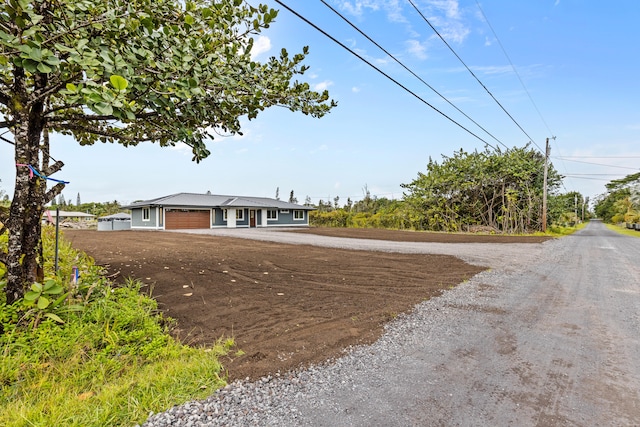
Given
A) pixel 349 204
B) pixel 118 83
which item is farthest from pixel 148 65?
pixel 349 204

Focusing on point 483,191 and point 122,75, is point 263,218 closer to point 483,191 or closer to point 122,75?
point 483,191

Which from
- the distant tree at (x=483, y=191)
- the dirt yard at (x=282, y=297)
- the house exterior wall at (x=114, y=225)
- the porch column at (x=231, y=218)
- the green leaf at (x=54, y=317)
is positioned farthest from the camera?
the porch column at (x=231, y=218)

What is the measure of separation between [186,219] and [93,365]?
23.8m

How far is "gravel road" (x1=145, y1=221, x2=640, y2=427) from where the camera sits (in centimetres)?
189

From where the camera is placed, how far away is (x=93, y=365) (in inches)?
96.3

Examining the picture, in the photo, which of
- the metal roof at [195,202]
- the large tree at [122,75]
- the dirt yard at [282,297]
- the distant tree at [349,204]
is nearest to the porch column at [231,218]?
the metal roof at [195,202]

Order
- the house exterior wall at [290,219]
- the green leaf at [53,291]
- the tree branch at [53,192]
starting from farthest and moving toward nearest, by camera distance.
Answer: the house exterior wall at [290,219] → the tree branch at [53,192] → the green leaf at [53,291]

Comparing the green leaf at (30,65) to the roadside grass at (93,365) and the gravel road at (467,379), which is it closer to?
the roadside grass at (93,365)

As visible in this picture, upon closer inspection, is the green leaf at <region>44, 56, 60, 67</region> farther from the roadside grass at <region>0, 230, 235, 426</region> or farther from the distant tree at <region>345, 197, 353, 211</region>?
the distant tree at <region>345, 197, 353, 211</region>

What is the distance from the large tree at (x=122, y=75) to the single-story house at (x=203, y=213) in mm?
20999

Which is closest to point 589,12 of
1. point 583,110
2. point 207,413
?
point 583,110

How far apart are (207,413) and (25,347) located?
191cm

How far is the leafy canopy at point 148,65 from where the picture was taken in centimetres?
198

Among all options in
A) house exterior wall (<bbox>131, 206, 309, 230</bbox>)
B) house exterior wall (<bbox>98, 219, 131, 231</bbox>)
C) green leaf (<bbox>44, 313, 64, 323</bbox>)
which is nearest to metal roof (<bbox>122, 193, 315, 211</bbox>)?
house exterior wall (<bbox>131, 206, 309, 230</bbox>)
